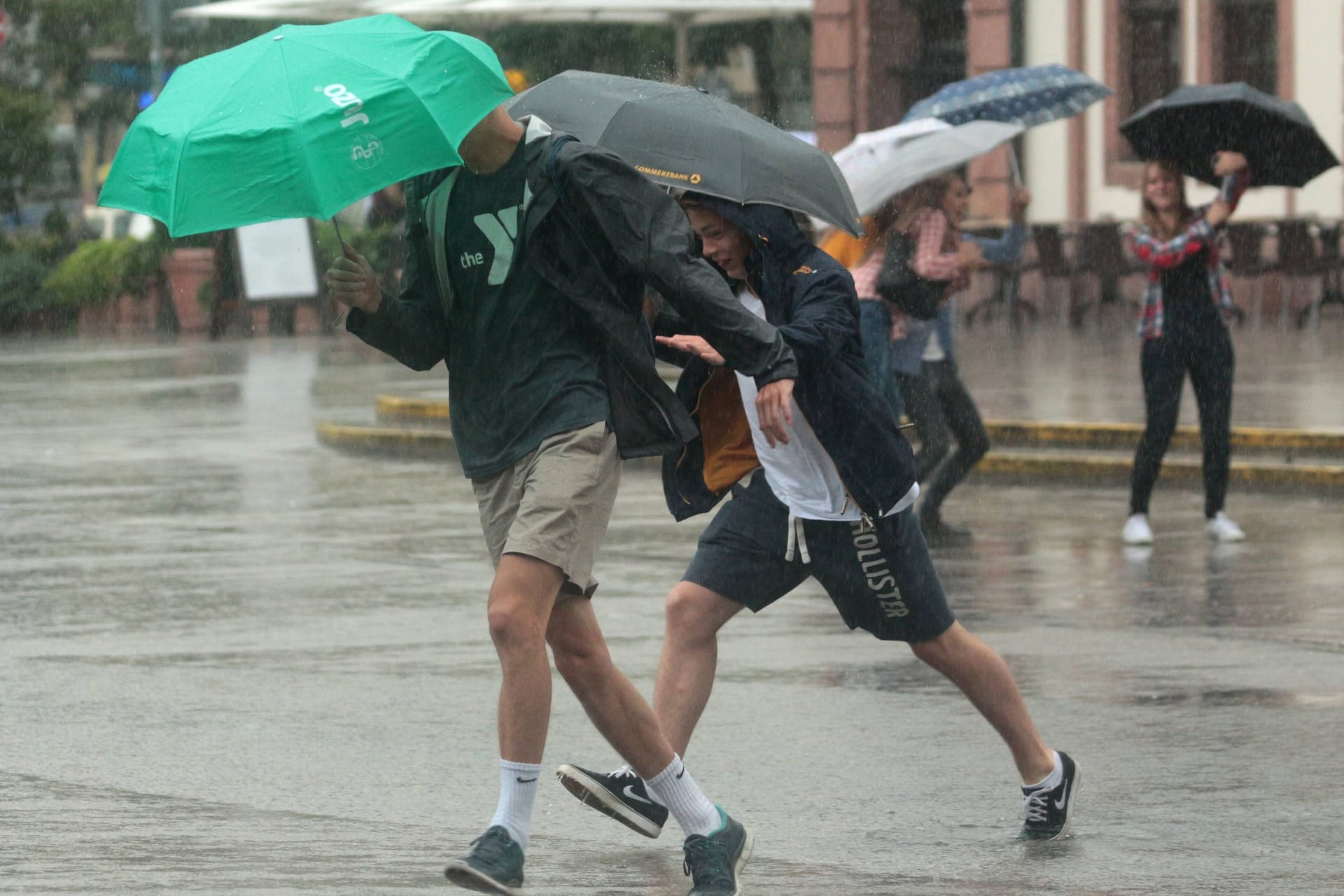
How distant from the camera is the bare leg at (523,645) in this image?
5.10 m

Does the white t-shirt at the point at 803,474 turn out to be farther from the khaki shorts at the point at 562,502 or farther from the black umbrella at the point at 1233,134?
the black umbrella at the point at 1233,134

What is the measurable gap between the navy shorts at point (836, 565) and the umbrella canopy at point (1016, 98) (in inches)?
259

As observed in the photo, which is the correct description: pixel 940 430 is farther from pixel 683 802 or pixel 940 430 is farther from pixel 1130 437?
pixel 683 802

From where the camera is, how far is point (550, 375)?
17.2 ft

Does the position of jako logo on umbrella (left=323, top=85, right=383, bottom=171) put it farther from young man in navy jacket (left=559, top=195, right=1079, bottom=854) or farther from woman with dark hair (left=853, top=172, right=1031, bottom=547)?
woman with dark hair (left=853, top=172, right=1031, bottom=547)

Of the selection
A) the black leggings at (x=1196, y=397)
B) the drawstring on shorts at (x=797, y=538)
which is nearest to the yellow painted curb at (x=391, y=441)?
the black leggings at (x=1196, y=397)

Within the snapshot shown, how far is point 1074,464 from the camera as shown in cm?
1395

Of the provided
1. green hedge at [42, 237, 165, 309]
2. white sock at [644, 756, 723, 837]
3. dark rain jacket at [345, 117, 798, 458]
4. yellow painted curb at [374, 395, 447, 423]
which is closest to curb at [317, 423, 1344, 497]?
yellow painted curb at [374, 395, 447, 423]

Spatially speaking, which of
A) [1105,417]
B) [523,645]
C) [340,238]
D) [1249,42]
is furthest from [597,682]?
[1249,42]

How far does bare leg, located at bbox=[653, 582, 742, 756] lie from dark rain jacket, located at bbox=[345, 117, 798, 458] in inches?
22.4

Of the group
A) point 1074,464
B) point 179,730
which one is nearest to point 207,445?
point 1074,464

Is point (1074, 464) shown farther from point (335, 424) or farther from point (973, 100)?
point (335, 424)

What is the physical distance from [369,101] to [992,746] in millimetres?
2883

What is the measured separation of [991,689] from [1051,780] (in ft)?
0.83
